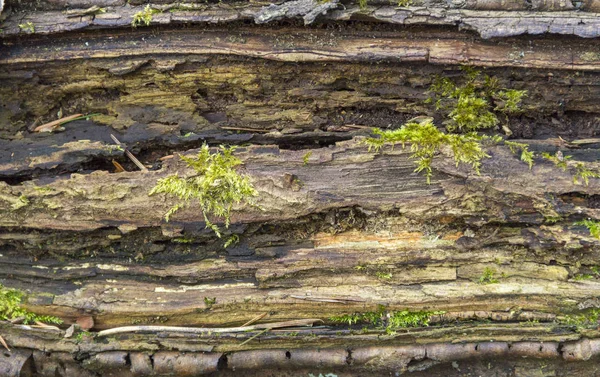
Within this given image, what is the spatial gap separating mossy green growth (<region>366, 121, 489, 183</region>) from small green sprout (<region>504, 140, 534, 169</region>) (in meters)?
0.21

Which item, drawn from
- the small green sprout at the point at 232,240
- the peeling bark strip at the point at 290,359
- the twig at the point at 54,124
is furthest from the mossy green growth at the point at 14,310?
the small green sprout at the point at 232,240

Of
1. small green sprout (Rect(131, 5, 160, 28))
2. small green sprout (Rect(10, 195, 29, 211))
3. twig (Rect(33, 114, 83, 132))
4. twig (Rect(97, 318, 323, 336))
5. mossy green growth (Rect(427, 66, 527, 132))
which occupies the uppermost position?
small green sprout (Rect(131, 5, 160, 28))

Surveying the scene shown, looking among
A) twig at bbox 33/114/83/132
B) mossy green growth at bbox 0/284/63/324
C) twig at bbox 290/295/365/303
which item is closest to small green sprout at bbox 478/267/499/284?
twig at bbox 290/295/365/303

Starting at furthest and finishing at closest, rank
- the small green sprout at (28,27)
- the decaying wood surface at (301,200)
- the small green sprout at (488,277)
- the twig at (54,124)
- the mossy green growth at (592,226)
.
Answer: the twig at (54,124)
the small green sprout at (28,27)
the small green sprout at (488,277)
the decaying wood surface at (301,200)
the mossy green growth at (592,226)

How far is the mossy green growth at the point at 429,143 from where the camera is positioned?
3.47 m

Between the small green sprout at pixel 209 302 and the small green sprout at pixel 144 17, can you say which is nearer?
the small green sprout at pixel 144 17

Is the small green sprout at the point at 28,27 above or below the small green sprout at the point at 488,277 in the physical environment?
above

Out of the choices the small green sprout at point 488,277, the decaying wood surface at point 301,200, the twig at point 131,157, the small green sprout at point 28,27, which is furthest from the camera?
the twig at point 131,157

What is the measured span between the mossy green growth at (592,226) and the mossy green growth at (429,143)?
80cm

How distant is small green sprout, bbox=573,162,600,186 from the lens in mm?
3416

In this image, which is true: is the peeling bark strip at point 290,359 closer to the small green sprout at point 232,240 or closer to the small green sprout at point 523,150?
the small green sprout at point 232,240

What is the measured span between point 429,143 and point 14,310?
3405mm

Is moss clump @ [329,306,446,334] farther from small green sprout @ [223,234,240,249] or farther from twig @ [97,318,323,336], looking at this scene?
small green sprout @ [223,234,240,249]

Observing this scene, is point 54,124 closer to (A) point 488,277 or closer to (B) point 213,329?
(B) point 213,329
